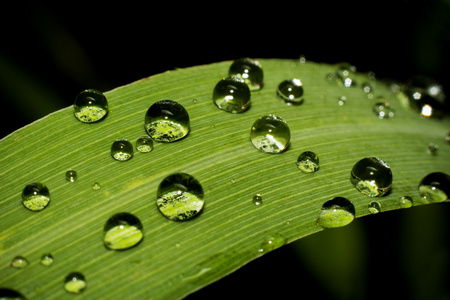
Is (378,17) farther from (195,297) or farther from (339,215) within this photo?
(195,297)

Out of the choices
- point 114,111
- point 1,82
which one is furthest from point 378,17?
point 1,82

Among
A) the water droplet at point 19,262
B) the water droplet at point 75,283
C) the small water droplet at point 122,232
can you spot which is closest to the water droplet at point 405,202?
the small water droplet at point 122,232

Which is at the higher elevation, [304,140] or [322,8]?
[322,8]

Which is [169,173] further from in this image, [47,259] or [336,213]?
[336,213]

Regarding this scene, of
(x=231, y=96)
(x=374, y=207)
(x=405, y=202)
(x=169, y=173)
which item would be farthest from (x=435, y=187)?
(x=169, y=173)

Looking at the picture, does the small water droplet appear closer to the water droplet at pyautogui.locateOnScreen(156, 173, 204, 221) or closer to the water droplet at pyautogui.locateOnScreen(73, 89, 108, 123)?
the water droplet at pyautogui.locateOnScreen(156, 173, 204, 221)

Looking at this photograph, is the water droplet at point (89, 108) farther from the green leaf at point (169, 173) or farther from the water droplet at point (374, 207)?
the water droplet at point (374, 207)
